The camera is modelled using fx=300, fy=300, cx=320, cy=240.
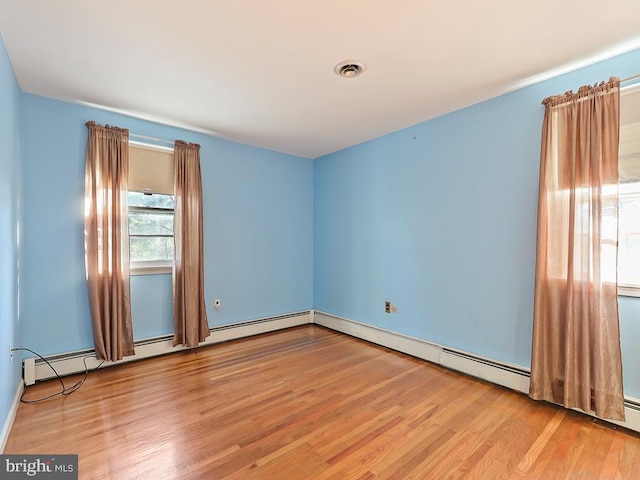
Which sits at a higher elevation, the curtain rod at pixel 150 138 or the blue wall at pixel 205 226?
the curtain rod at pixel 150 138

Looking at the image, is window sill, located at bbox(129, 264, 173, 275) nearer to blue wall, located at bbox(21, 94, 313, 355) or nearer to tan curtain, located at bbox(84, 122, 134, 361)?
blue wall, located at bbox(21, 94, 313, 355)

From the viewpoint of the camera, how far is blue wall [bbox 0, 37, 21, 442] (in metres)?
1.86

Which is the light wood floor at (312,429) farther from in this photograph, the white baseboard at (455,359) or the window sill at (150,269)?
the window sill at (150,269)

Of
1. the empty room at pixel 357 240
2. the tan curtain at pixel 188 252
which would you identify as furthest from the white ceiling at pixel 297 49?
the tan curtain at pixel 188 252

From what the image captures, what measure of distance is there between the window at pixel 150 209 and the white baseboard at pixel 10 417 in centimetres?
122

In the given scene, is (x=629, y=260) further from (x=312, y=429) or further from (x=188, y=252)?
(x=188, y=252)

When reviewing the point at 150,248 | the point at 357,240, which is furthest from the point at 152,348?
the point at 357,240

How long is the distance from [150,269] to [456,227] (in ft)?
10.5

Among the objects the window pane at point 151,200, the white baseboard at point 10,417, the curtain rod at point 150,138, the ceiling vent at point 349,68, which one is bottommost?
the white baseboard at point 10,417

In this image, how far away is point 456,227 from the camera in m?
2.95

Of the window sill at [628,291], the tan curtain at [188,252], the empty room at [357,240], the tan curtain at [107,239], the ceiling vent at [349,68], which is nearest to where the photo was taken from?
the empty room at [357,240]

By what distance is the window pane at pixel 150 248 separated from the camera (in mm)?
3193
